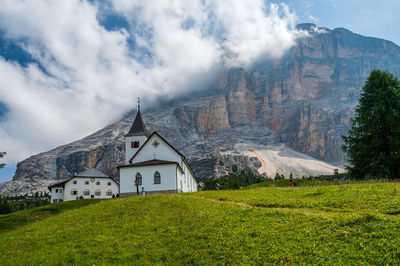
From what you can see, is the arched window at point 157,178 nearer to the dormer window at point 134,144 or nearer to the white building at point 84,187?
the dormer window at point 134,144

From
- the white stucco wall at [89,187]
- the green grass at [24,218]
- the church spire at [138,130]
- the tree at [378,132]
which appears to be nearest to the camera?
the green grass at [24,218]

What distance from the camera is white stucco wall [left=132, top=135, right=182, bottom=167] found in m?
44.8

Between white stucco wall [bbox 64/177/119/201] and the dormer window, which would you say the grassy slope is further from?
white stucco wall [bbox 64/177/119/201]

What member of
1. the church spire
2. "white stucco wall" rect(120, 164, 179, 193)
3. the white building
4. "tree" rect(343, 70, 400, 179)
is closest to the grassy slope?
"tree" rect(343, 70, 400, 179)

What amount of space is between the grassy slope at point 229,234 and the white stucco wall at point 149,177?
18199 mm

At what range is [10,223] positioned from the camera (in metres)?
27.2

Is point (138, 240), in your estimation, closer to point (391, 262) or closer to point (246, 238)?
point (246, 238)

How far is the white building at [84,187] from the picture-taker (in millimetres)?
75250

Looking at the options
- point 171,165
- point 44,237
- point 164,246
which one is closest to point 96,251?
point 164,246

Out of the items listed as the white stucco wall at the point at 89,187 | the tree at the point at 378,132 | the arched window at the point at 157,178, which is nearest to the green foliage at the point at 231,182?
the white stucco wall at the point at 89,187

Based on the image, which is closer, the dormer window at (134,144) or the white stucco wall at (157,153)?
the white stucco wall at (157,153)

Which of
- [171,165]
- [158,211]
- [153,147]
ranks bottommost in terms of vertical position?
[158,211]

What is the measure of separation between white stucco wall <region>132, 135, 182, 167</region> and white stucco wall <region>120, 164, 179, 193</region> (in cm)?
539

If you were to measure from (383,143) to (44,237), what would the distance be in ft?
111
